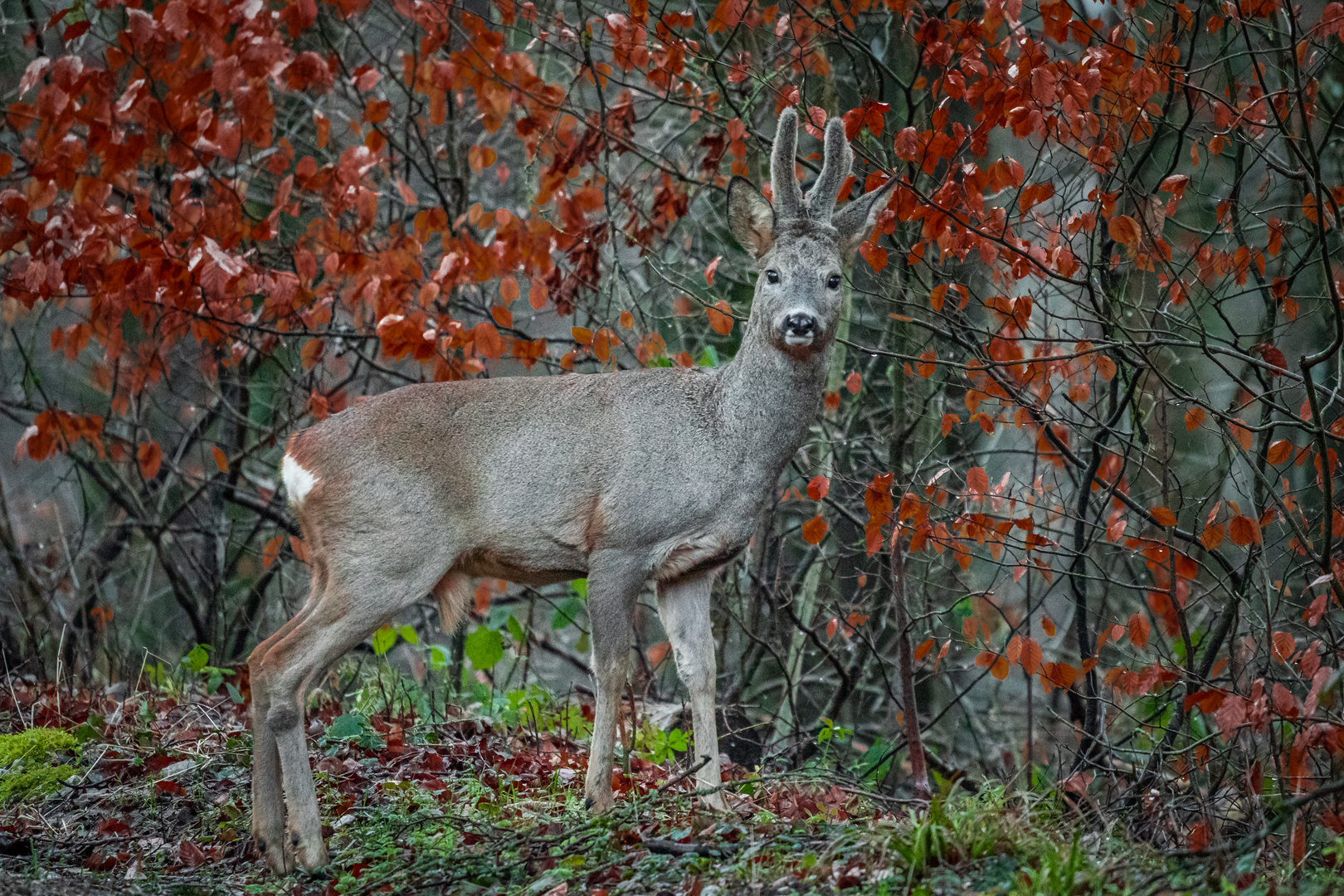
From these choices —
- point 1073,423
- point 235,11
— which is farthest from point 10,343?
point 1073,423

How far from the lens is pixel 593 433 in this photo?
6023mm

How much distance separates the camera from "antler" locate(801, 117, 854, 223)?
6.11m

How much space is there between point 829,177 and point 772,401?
1.14 meters

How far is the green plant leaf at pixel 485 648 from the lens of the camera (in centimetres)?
774

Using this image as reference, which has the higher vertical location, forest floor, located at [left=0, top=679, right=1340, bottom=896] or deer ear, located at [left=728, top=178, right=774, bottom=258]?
deer ear, located at [left=728, top=178, right=774, bottom=258]

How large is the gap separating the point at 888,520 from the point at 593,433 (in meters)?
1.67

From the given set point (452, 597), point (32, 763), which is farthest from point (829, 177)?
point (32, 763)

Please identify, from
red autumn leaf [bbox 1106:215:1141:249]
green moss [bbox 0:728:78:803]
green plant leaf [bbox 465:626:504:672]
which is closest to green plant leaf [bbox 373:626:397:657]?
green plant leaf [bbox 465:626:504:672]

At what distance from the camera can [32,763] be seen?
6.43m

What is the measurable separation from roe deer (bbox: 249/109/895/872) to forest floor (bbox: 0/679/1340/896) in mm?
512

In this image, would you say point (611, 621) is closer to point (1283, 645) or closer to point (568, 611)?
point (1283, 645)

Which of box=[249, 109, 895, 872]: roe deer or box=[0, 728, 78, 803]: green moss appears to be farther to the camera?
box=[0, 728, 78, 803]: green moss

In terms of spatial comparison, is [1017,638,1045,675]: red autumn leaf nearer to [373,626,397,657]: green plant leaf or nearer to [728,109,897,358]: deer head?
[728,109,897,358]: deer head

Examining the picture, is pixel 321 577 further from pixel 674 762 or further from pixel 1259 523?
pixel 1259 523
